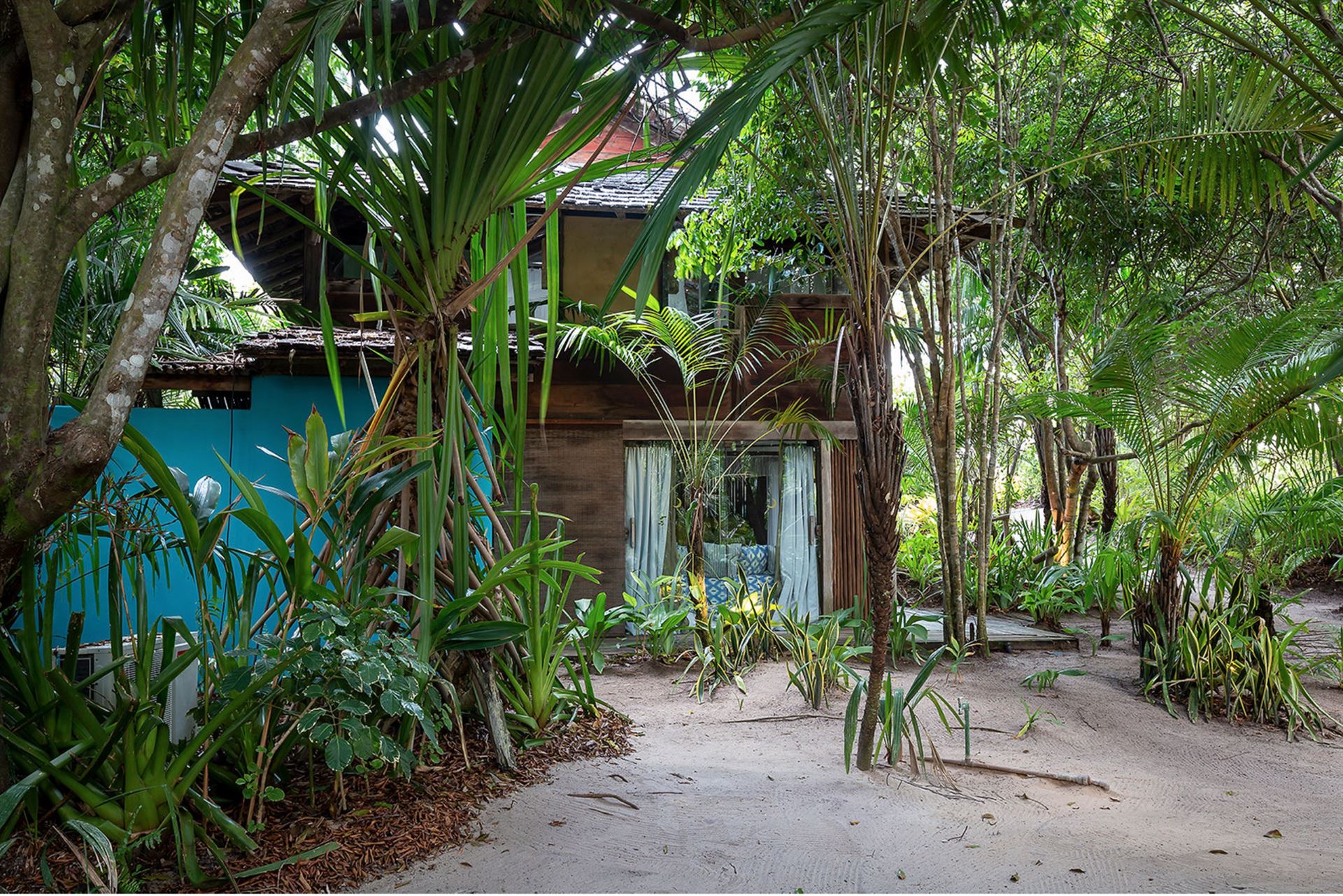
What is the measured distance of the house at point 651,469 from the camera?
7.12m

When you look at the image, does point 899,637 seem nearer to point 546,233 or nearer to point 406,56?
point 546,233

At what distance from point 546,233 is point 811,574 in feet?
16.3

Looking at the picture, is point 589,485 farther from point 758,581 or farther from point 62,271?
point 62,271

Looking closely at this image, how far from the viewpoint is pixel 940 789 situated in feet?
10.5

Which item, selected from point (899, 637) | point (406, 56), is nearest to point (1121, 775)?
point (899, 637)

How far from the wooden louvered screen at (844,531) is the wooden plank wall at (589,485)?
1790 millimetres

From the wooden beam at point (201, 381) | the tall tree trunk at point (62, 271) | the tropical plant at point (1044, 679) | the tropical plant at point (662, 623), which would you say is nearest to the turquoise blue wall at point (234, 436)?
the wooden beam at point (201, 381)

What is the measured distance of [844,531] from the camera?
7.46 metres

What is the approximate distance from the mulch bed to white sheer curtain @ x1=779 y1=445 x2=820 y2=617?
4.51 m

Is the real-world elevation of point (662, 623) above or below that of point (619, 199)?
below

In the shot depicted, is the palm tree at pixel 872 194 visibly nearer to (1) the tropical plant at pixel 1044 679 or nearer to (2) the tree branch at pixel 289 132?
(2) the tree branch at pixel 289 132

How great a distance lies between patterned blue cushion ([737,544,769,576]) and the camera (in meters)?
7.44

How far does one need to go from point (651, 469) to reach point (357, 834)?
16.5 ft

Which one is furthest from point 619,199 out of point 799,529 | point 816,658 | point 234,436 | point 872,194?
point 872,194
